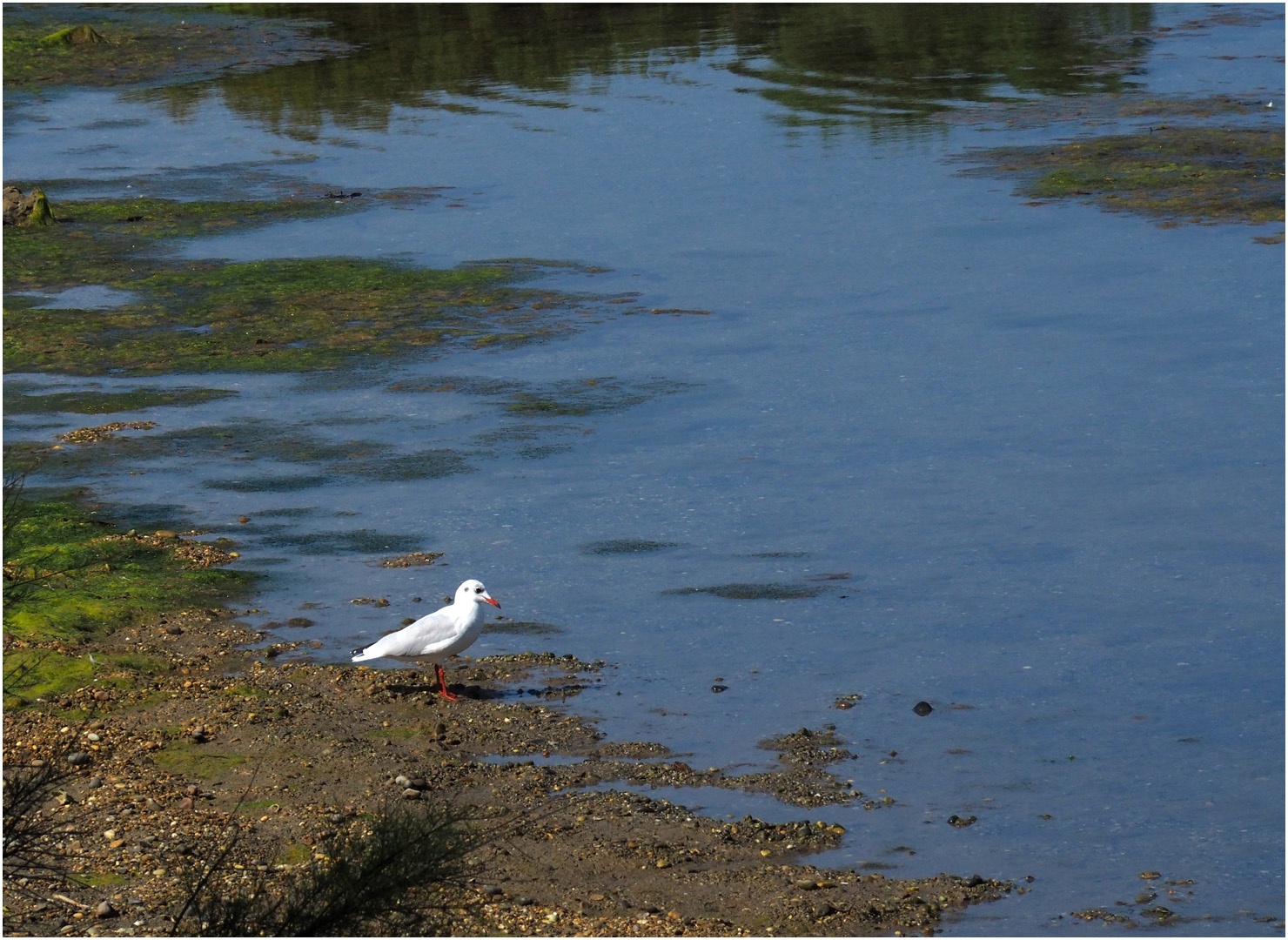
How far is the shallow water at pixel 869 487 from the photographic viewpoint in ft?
28.6

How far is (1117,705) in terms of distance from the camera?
934 cm

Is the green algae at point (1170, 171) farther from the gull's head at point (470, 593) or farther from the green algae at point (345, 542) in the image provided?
the gull's head at point (470, 593)

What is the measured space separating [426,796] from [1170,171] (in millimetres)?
16487

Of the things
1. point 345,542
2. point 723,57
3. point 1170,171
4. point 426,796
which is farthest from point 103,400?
point 723,57

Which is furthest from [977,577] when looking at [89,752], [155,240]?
[155,240]

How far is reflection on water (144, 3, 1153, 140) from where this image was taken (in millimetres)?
29094

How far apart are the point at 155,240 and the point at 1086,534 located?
14.1 metres

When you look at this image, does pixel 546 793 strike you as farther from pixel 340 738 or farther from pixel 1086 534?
pixel 1086 534

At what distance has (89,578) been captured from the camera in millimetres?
11102

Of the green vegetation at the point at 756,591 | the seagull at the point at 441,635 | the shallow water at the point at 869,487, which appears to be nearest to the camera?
the shallow water at the point at 869,487

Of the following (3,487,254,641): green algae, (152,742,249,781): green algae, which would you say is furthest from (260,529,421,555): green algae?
(152,742,249,781): green algae

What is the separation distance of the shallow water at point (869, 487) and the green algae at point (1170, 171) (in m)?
0.67

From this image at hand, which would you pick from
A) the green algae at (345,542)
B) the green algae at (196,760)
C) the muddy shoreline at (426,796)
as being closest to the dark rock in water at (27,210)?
the green algae at (345,542)

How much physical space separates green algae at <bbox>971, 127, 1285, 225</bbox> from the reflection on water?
10.9 feet
